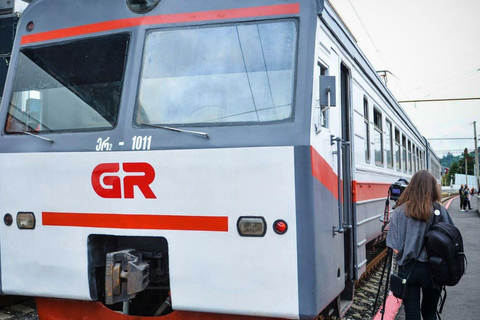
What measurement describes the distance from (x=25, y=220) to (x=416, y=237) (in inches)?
123

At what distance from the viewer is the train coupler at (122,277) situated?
3.74 m

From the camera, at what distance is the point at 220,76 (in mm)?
3904

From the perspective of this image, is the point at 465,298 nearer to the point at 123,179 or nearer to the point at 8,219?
the point at 123,179

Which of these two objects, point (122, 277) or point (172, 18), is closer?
point (122, 277)

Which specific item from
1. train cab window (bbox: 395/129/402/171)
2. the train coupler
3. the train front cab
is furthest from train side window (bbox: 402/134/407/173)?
the train coupler

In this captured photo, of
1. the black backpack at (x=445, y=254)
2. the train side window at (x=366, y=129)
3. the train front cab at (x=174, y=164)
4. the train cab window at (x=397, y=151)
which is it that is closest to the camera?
the train front cab at (x=174, y=164)

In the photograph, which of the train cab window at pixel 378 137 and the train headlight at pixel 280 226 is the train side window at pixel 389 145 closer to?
the train cab window at pixel 378 137

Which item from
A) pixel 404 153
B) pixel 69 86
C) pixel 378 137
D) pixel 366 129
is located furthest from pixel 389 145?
pixel 69 86

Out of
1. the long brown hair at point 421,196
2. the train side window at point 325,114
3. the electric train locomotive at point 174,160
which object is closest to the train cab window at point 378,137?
the long brown hair at point 421,196

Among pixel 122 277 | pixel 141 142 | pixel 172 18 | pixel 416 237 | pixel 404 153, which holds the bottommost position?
pixel 122 277

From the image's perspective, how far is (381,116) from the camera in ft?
25.5

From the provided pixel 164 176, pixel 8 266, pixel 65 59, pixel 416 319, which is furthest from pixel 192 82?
pixel 416 319

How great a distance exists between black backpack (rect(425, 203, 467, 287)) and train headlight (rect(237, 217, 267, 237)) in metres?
1.42

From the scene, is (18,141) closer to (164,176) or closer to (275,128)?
(164,176)
